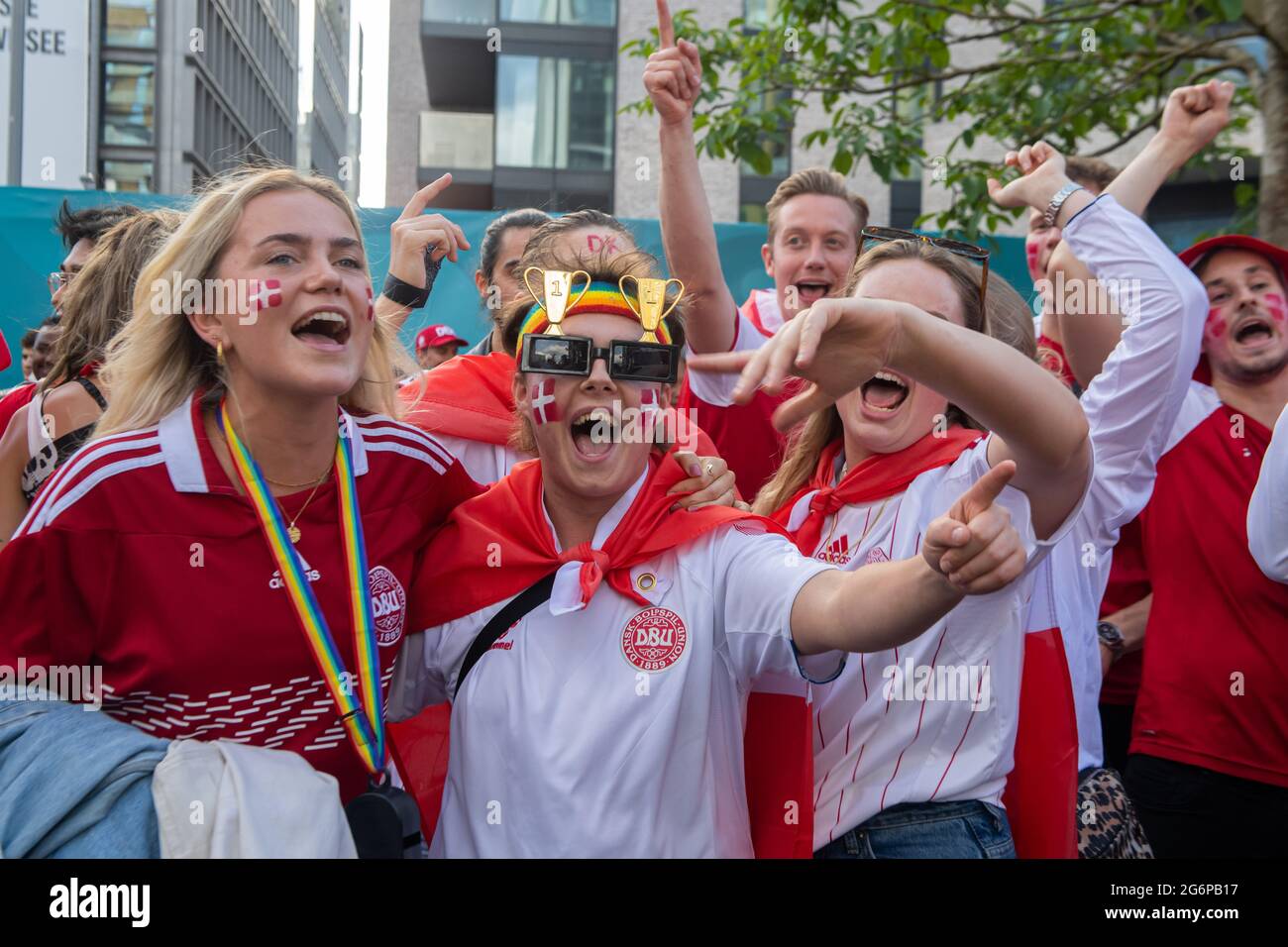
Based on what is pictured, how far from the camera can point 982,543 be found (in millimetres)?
1913

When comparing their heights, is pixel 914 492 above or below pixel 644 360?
below

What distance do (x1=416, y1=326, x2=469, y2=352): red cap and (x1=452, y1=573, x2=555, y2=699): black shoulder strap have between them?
503 centimetres

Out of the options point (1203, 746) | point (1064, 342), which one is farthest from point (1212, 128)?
point (1203, 746)

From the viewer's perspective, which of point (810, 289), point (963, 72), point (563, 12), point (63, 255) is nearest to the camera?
point (810, 289)

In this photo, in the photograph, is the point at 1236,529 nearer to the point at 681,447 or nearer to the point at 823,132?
the point at 681,447

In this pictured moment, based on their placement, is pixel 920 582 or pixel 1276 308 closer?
pixel 920 582

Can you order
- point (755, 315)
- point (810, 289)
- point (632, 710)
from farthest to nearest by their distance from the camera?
point (755, 315)
point (810, 289)
point (632, 710)

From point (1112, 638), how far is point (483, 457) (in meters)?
1.96

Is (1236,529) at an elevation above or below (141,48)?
below

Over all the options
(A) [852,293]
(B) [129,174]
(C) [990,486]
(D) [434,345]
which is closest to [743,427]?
(A) [852,293]

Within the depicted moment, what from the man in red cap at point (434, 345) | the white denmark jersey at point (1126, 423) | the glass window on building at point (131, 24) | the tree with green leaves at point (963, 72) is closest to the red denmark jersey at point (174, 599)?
the white denmark jersey at point (1126, 423)

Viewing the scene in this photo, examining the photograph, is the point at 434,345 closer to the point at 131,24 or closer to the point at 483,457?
the point at 483,457

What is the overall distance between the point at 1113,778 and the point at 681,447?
4.37 feet
